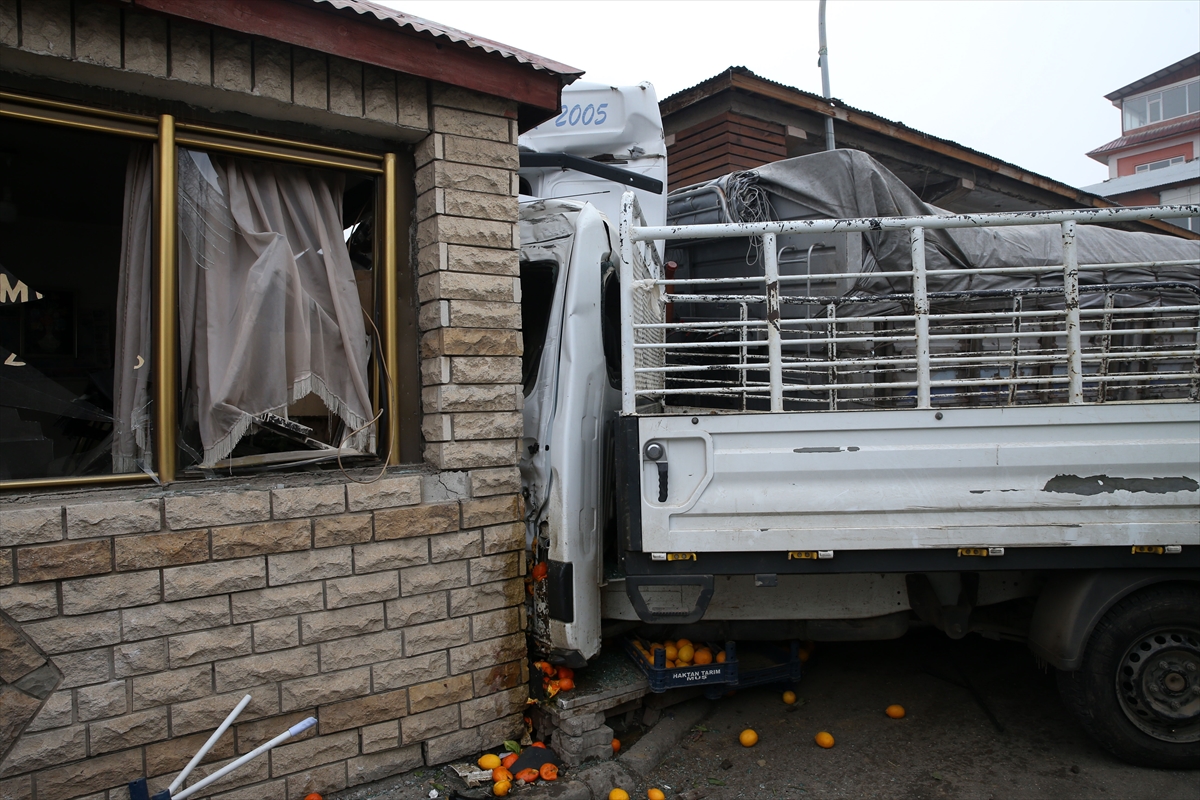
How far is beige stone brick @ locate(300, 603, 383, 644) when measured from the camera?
344cm

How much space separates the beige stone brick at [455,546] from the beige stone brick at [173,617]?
3.08ft

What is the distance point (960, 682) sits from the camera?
480 cm

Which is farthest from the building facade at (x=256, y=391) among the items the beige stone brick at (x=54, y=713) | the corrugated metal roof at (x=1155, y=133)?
the corrugated metal roof at (x=1155, y=133)

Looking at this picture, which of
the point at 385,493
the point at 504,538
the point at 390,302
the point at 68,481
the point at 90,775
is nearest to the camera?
the point at 90,775

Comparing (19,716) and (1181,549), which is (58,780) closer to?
(19,716)

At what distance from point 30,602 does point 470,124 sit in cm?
282

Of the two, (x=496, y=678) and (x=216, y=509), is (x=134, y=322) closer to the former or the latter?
(x=216, y=509)

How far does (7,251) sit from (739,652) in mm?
4141

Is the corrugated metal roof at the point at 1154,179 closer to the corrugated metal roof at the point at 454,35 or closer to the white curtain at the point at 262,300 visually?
the corrugated metal roof at the point at 454,35

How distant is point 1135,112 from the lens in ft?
152

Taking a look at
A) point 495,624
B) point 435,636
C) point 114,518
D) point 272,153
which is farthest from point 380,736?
point 272,153

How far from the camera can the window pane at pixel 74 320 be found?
10.3ft

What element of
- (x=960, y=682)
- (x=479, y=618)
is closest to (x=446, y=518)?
(x=479, y=618)

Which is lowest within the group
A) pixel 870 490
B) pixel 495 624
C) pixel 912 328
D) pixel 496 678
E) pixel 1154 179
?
pixel 496 678
